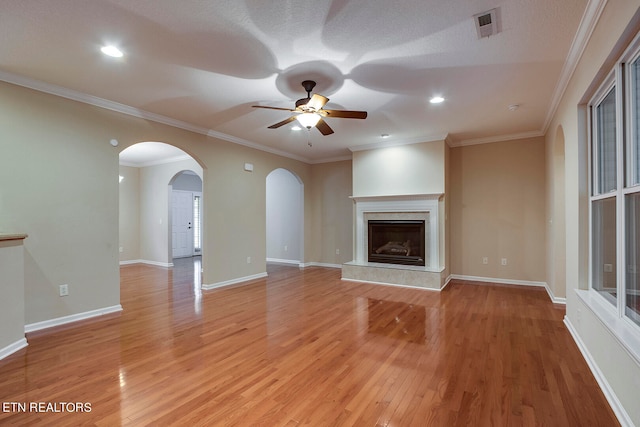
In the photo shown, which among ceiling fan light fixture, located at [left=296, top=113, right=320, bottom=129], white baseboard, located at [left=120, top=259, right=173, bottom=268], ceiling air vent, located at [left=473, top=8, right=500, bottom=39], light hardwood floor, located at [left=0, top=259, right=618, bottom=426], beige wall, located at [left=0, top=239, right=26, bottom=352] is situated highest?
ceiling air vent, located at [left=473, top=8, right=500, bottom=39]

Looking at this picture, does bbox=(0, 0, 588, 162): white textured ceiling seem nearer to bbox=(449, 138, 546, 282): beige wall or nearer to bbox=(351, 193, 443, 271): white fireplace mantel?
bbox=(449, 138, 546, 282): beige wall

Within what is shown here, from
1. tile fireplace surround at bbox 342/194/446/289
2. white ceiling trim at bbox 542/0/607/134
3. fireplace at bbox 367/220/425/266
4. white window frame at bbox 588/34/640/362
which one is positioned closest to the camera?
white window frame at bbox 588/34/640/362

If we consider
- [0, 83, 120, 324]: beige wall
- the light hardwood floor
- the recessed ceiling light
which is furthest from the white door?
the recessed ceiling light

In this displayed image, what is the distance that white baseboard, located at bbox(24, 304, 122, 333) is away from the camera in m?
3.18

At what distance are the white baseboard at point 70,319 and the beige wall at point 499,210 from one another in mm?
5668

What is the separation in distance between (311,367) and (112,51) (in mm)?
3203

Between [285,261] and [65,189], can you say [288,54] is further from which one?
[285,261]

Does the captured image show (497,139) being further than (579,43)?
Yes

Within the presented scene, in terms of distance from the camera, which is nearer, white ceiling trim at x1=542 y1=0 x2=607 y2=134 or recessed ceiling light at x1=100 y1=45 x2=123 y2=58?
white ceiling trim at x1=542 y1=0 x2=607 y2=134

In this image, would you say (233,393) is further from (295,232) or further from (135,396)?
(295,232)

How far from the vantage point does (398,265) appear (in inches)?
220

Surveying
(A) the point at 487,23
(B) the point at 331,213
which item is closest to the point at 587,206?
(A) the point at 487,23

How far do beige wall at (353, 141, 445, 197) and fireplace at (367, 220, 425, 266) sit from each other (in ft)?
1.99

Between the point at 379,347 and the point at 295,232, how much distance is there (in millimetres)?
5264
